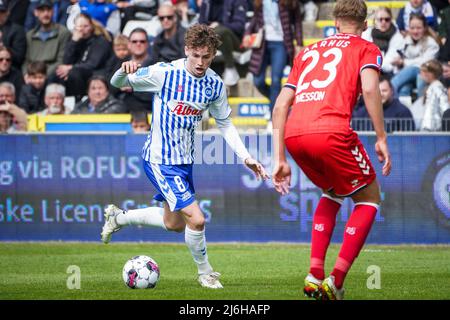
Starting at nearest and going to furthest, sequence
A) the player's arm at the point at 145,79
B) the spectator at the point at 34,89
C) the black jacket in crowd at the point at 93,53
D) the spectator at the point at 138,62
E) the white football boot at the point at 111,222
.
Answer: the player's arm at the point at 145,79 → the white football boot at the point at 111,222 → the spectator at the point at 138,62 → the spectator at the point at 34,89 → the black jacket in crowd at the point at 93,53

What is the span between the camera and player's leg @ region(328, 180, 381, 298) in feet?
27.1

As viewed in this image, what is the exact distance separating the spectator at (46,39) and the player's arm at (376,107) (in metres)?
11.8

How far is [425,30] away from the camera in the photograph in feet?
55.9

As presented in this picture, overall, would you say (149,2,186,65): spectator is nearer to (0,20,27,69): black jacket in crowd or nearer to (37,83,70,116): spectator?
(37,83,70,116): spectator

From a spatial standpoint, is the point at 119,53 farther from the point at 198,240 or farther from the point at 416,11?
the point at 198,240

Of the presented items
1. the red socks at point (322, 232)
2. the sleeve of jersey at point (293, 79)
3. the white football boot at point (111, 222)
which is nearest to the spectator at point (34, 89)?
the white football boot at point (111, 222)

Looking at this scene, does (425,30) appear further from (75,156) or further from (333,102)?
(333,102)

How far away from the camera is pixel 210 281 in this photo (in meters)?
9.72

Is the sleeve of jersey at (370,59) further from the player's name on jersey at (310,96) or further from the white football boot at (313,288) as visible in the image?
the white football boot at (313,288)

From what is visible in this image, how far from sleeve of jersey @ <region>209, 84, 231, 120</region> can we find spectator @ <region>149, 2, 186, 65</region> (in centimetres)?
780

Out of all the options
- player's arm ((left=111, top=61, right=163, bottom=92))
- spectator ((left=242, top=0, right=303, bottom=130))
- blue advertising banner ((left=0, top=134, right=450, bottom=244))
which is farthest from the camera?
spectator ((left=242, top=0, right=303, bottom=130))

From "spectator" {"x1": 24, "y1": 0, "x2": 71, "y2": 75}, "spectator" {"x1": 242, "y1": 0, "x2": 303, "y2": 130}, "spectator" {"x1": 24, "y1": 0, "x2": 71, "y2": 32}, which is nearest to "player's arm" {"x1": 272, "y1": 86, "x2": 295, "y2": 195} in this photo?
"spectator" {"x1": 242, "y1": 0, "x2": 303, "y2": 130}

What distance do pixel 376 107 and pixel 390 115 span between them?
7585 mm

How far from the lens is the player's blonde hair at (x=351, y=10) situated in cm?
835
